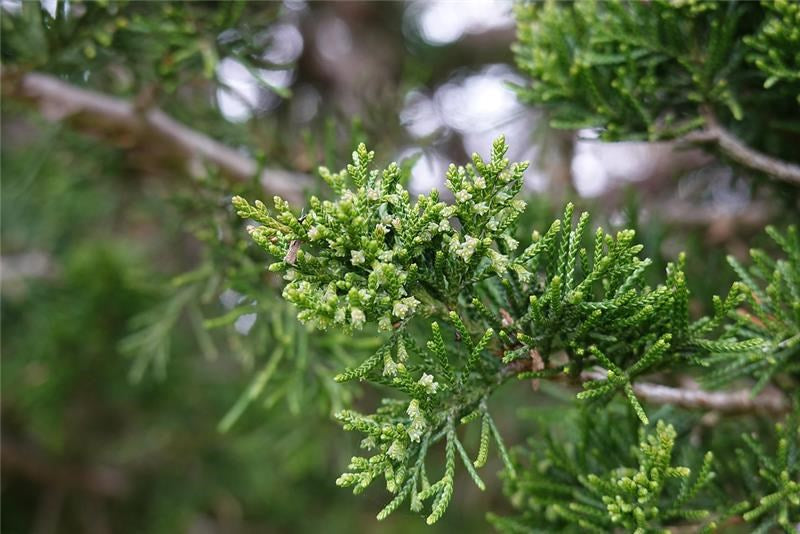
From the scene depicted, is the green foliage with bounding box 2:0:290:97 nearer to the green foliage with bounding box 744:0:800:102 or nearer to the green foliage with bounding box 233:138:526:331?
the green foliage with bounding box 233:138:526:331

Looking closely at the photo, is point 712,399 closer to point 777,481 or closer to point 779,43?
point 777,481

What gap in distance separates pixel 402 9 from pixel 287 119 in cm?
99

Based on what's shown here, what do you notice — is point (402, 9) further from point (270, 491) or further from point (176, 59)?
point (270, 491)

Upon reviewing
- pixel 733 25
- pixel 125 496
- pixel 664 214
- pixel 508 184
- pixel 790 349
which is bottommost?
pixel 125 496

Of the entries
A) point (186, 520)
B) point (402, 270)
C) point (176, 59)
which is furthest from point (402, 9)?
point (402, 270)

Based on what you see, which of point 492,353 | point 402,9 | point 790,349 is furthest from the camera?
point 402,9

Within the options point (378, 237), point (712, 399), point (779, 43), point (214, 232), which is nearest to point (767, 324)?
point (712, 399)

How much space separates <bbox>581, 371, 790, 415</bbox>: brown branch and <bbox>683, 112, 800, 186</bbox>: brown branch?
0.42 m

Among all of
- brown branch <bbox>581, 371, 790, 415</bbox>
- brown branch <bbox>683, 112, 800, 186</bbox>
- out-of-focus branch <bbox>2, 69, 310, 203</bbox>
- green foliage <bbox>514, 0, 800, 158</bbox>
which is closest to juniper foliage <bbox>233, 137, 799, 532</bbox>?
brown branch <bbox>581, 371, 790, 415</bbox>

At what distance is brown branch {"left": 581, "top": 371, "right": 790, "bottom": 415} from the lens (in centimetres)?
123

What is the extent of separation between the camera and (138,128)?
1986 mm

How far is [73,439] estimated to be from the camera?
326 cm

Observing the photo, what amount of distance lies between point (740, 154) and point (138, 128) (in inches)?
61.2

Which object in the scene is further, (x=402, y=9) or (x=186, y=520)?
(x=402, y=9)
